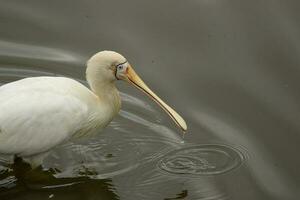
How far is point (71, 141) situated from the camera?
25.0 ft

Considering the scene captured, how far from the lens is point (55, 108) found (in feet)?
22.3

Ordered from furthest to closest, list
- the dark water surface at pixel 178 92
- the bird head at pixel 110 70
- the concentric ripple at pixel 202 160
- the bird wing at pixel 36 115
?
the concentric ripple at pixel 202 160, the dark water surface at pixel 178 92, the bird head at pixel 110 70, the bird wing at pixel 36 115

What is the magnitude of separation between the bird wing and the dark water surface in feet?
1.66

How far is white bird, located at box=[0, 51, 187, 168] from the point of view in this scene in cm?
672

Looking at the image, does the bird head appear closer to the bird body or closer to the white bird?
the white bird

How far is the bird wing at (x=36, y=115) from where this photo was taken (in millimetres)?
Result: 6695

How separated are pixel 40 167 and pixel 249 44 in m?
2.98

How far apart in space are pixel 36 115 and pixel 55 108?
0.18 metres

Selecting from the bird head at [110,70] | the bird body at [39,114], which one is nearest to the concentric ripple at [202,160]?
the bird head at [110,70]

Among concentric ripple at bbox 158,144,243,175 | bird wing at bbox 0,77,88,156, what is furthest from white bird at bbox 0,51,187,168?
concentric ripple at bbox 158,144,243,175

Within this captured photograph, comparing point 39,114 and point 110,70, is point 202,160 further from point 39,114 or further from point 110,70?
point 39,114

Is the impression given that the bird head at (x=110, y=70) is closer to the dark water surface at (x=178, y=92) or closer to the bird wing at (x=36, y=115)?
the bird wing at (x=36, y=115)

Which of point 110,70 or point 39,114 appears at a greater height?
point 110,70

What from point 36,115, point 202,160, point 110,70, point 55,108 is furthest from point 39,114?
point 202,160
